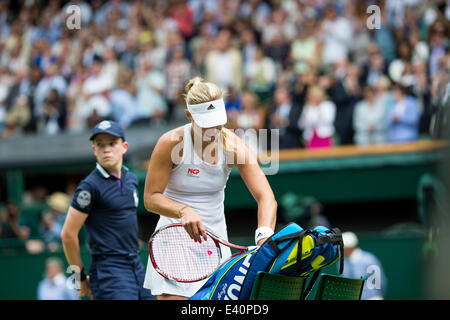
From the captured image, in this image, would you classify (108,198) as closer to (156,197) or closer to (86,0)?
(156,197)

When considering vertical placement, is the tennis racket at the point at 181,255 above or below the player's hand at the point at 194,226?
below

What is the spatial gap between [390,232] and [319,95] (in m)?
2.06

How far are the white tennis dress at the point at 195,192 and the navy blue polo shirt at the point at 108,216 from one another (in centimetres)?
44

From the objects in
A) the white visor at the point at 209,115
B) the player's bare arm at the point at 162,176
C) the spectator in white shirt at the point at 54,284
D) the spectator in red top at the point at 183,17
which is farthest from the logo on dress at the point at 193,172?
the spectator in red top at the point at 183,17

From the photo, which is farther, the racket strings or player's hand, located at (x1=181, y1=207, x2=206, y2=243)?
the racket strings

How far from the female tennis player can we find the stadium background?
4317mm

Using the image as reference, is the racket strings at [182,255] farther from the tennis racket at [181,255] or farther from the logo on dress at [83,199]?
the logo on dress at [83,199]

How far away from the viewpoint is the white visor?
4434 millimetres

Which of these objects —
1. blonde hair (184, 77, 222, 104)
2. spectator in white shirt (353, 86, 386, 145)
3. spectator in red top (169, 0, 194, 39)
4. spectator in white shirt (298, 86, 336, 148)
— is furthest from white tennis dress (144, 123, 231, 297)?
spectator in red top (169, 0, 194, 39)

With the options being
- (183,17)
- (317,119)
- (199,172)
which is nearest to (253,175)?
(199,172)

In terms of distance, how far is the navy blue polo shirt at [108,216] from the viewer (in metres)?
Result: 5.18

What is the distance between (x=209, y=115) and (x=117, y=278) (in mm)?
1433

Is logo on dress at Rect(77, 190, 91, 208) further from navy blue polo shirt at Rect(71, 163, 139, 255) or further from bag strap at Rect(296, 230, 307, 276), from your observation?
bag strap at Rect(296, 230, 307, 276)
